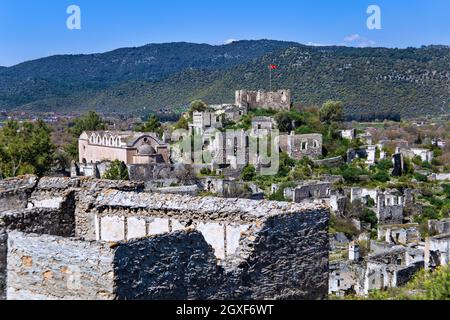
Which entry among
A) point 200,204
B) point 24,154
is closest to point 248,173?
point 24,154

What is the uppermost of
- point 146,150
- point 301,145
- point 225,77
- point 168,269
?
point 225,77

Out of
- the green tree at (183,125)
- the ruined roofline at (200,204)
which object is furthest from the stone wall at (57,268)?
the green tree at (183,125)

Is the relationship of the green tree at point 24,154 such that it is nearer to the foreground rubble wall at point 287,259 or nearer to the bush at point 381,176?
the bush at point 381,176

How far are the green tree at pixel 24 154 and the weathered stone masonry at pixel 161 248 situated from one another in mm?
22259

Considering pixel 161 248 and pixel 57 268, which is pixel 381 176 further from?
pixel 57 268

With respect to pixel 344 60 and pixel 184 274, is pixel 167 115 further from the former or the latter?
pixel 184 274

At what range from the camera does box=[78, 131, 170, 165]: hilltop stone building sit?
43.6 metres

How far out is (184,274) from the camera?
6914 mm

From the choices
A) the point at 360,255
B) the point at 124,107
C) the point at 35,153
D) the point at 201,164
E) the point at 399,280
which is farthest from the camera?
the point at 124,107

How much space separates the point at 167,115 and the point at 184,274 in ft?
288

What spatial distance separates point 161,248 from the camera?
670cm

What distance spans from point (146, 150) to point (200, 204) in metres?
34.9

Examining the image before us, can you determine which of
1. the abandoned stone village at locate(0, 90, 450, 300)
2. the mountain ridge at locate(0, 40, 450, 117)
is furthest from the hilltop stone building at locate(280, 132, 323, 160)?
the abandoned stone village at locate(0, 90, 450, 300)

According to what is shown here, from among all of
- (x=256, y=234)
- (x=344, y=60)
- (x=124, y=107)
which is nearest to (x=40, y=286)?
(x=256, y=234)
